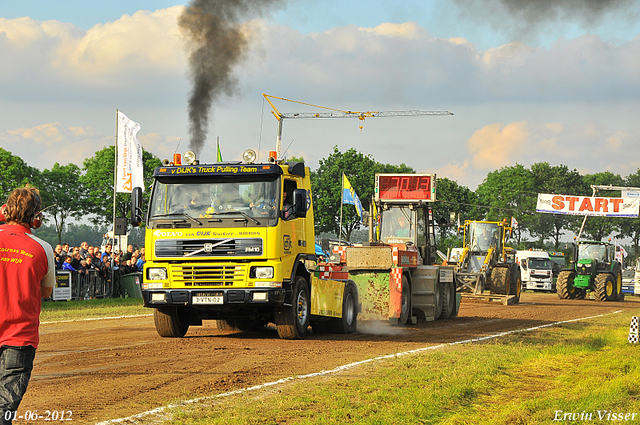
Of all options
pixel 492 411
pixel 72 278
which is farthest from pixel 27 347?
pixel 72 278

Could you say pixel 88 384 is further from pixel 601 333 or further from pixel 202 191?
pixel 601 333

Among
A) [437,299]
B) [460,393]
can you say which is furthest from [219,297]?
[437,299]

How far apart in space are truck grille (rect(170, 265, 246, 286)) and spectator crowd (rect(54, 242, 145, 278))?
11922 millimetres

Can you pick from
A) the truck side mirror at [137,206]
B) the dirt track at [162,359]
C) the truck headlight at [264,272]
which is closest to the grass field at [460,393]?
the dirt track at [162,359]

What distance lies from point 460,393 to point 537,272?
38512 mm

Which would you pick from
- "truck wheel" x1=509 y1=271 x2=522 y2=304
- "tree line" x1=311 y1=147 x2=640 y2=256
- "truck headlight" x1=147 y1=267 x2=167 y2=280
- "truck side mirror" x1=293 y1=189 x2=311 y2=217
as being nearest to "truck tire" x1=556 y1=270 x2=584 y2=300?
"truck wheel" x1=509 y1=271 x2=522 y2=304

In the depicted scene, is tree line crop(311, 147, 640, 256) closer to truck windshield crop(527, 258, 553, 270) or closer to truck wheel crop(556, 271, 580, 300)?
truck windshield crop(527, 258, 553, 270)

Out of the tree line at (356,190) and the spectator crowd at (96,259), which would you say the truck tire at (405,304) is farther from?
the tree line at (356,190)

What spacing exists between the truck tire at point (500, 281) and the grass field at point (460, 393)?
658 inches

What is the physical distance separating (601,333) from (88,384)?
11.4m

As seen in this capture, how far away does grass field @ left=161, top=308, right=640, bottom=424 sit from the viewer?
7.06 m

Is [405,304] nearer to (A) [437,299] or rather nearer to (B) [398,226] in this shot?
(A) [437,299]

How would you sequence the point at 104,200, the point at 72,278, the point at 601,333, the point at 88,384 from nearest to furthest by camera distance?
the point at 88,384 → the point at 601,333 → the point at 72,278 → the point at 104,200

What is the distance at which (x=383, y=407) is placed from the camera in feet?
24.6
